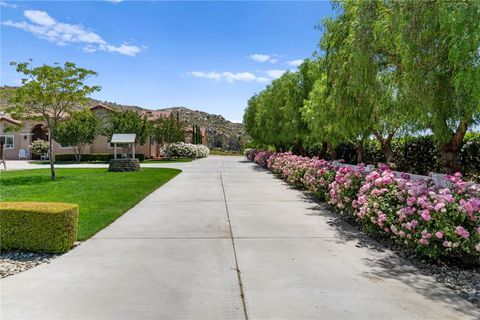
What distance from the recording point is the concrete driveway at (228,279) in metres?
4.01

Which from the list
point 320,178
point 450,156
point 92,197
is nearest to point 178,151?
point 92,197

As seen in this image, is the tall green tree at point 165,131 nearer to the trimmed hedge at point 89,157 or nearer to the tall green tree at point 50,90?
the trimmed hedge at point 89,157

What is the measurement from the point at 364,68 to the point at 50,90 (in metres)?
14.9

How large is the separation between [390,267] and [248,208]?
17.7ft

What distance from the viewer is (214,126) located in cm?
14000

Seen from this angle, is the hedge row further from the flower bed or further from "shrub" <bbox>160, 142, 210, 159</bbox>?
"shrub" <bbox>160, 142, 210, 159</bbox>

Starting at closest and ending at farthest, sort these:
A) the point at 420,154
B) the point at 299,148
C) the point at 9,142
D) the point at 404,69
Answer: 1. the point at 404,69
2. the point at 420,154
3. the point at 299,148
4. the point at 9,142

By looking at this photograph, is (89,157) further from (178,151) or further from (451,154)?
(451,154)

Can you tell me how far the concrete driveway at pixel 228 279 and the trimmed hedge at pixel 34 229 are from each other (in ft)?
1.10

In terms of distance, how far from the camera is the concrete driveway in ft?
13.1

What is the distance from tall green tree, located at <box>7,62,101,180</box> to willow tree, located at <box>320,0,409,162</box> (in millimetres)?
12544

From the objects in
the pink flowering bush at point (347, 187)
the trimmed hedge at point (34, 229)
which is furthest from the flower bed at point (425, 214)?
the trimmed hedge at point (34, 229)

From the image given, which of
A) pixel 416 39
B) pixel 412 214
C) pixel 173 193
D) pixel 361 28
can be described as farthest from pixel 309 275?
pixel 173 193

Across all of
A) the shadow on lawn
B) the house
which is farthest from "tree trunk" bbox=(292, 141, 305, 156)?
the house
